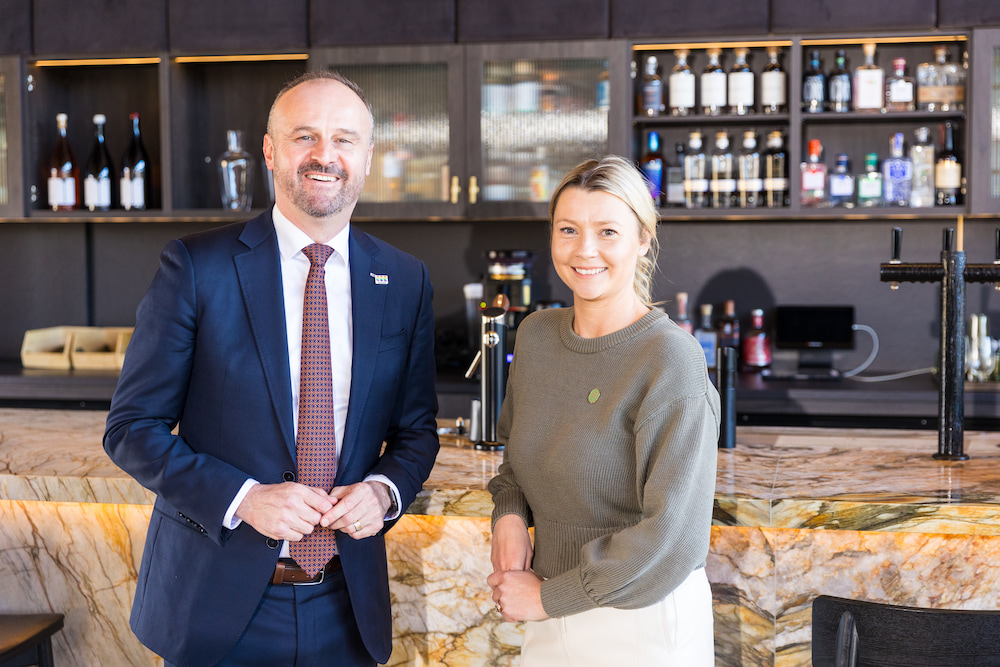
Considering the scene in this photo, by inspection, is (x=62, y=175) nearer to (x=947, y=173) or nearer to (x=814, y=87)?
(x=814, y=87)

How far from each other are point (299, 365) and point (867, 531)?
0.97 meters

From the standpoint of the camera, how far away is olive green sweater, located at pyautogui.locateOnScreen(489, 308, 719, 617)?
3.83ft

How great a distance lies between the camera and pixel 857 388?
3.19 m

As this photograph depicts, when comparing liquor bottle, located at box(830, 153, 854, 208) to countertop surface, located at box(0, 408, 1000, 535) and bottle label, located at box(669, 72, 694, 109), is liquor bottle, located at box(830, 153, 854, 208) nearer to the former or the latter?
bottle label, located at box(669, 72, 694, 109)

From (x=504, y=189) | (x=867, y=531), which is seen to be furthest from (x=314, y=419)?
(x=504, y=189)

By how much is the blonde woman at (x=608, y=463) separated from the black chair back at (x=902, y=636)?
180mm

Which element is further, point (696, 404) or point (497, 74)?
point (497, 74)

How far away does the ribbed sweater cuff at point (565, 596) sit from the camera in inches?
47.2

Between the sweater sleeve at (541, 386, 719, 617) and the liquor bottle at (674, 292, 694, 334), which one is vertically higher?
the liquor bottle at (674, 292, 694, 334)

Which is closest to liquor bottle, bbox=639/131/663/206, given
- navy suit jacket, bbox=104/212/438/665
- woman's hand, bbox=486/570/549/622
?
navy suit jacket, bbox=104/212/438/665

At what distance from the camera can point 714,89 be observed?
11.3 feet

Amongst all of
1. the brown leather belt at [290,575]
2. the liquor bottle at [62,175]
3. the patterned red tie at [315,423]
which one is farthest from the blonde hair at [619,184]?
the liquor bottle at [62,175]

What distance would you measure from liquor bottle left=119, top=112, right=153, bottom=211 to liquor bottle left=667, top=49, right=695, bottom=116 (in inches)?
83.9

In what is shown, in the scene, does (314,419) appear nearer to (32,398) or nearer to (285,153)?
(285,153)
